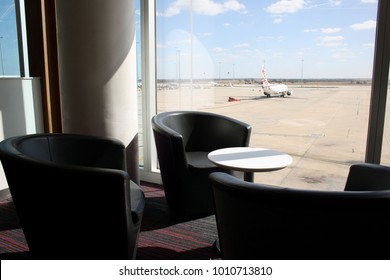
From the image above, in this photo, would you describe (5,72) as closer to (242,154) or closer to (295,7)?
(242,154)

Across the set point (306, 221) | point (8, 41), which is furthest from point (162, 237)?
point (8, 41)

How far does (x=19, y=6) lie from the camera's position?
→ 3.76 m

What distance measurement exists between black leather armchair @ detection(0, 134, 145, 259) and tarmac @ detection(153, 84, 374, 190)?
2011 millimetres

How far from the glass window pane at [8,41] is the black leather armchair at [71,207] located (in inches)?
90.0

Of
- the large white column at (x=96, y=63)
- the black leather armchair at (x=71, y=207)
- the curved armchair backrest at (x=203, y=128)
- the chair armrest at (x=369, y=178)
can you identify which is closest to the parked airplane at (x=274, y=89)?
the curved armchair backrest at (x=203, y=128)

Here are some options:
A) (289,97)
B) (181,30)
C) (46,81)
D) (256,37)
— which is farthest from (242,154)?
(46,81)

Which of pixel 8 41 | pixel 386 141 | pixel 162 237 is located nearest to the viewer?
pixel 162 237

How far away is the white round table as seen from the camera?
2.24 m

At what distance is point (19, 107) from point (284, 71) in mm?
2649

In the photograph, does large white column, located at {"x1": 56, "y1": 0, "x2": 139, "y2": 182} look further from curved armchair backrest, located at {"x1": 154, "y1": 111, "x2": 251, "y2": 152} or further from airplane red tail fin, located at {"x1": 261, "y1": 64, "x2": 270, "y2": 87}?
airplane red tail fin, located at {"x1": 261, "y1": 64, "x2": 270, "y2": 87}

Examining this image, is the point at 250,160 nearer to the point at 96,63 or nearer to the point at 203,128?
the point at 203,128

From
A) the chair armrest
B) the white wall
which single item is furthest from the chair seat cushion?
the white wall

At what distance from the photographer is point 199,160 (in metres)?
2.98

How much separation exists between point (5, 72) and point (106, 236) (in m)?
2.94
